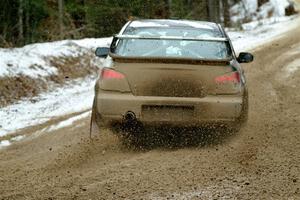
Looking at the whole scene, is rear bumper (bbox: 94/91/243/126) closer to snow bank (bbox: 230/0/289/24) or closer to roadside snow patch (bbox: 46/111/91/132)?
roadside snow patch (bbox: 46/111/91/132)

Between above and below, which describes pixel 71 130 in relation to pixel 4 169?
below

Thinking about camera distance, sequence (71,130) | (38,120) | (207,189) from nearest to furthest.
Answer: (207,189) → (71,130) → (38,120)

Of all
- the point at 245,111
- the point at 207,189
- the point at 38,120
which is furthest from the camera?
the point at 38,120

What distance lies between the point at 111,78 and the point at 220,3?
31.1 meters

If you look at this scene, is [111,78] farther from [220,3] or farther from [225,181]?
[220,3]

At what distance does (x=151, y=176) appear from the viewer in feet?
19.3

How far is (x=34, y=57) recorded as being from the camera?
47.5 feet

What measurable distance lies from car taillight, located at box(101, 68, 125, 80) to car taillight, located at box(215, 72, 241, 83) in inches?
45.3

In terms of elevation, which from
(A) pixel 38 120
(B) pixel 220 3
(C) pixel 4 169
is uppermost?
(C) pixel 4 169

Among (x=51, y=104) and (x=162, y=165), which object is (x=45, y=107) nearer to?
(x=51, y=104)

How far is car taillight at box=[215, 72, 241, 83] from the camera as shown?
23.2 feet

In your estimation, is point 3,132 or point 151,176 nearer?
point 151,176

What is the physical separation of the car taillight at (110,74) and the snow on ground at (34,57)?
19.7 feet

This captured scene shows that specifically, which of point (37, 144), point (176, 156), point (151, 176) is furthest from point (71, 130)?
point (151, 176)
